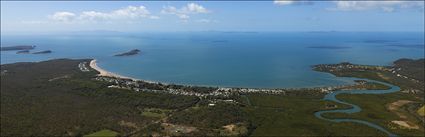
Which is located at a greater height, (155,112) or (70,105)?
(70,105)

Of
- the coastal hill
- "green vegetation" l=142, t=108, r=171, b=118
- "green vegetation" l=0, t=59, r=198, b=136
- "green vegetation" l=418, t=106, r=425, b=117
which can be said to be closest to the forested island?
"green vegetation" l=142, t=108, r=171, b=118

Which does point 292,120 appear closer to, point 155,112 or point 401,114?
point 401,114

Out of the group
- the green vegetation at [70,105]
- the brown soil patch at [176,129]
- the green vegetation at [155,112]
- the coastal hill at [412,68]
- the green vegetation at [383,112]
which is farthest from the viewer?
the coastal hill at [412,68]

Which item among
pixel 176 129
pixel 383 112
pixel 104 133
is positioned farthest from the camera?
pixel 383 112

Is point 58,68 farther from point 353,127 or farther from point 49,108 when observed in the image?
point 353,127

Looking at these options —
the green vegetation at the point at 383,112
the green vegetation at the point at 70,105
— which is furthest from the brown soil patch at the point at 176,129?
the green vegetation at the point at 383,112

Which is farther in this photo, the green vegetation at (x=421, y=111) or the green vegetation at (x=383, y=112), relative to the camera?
the green vegetation at (x=421, y=111)

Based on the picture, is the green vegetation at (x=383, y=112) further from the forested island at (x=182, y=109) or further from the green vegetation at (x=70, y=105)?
the green vegetation at (x=70, y=105)

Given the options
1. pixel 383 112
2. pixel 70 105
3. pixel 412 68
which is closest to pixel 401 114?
pixel 383 112
